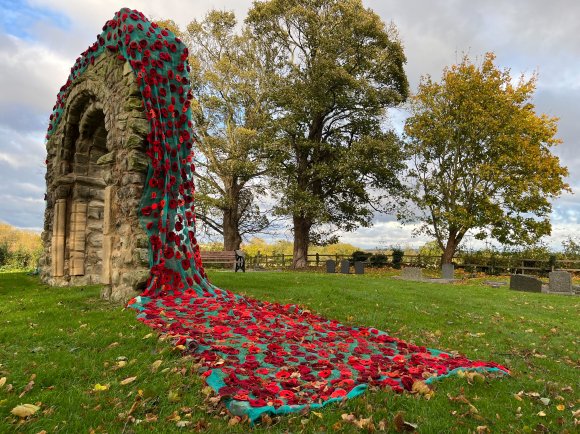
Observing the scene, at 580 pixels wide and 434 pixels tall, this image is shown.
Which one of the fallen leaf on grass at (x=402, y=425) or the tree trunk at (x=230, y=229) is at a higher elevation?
the tree trunk at (x=230, y=229)

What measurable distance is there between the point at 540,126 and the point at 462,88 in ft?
16.3

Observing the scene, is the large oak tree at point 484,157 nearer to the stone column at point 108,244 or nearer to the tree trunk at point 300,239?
the tree trunk at point 300,239

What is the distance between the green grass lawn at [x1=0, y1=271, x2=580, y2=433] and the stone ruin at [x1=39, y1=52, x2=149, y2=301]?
47.1 inches

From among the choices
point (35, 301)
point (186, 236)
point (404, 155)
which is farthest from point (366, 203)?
point (35, 301)

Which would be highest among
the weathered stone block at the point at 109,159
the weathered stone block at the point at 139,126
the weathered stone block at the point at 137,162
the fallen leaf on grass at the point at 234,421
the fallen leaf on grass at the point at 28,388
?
the weathered stone block at the point at 139,126

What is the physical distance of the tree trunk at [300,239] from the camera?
79.0ft

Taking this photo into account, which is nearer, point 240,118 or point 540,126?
point 540,126

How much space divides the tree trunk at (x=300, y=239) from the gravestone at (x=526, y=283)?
11.7 metres

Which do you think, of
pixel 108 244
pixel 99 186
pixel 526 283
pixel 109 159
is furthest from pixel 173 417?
pixel 526 283

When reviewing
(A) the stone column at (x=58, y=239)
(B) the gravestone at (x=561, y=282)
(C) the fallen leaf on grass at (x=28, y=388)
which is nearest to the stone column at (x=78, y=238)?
(A) the stone column at (x=58, y=239)

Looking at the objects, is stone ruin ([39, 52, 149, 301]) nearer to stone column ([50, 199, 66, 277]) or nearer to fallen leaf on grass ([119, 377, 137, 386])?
stone column ([50, 199, 66, 277])

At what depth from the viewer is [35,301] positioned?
28.3 feet

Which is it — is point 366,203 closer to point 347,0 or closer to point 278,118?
point 278,118

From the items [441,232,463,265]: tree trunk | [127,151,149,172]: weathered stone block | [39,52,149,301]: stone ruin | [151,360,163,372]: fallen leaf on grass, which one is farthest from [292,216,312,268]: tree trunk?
[151,360,163,372]: fallen leaf on grass
